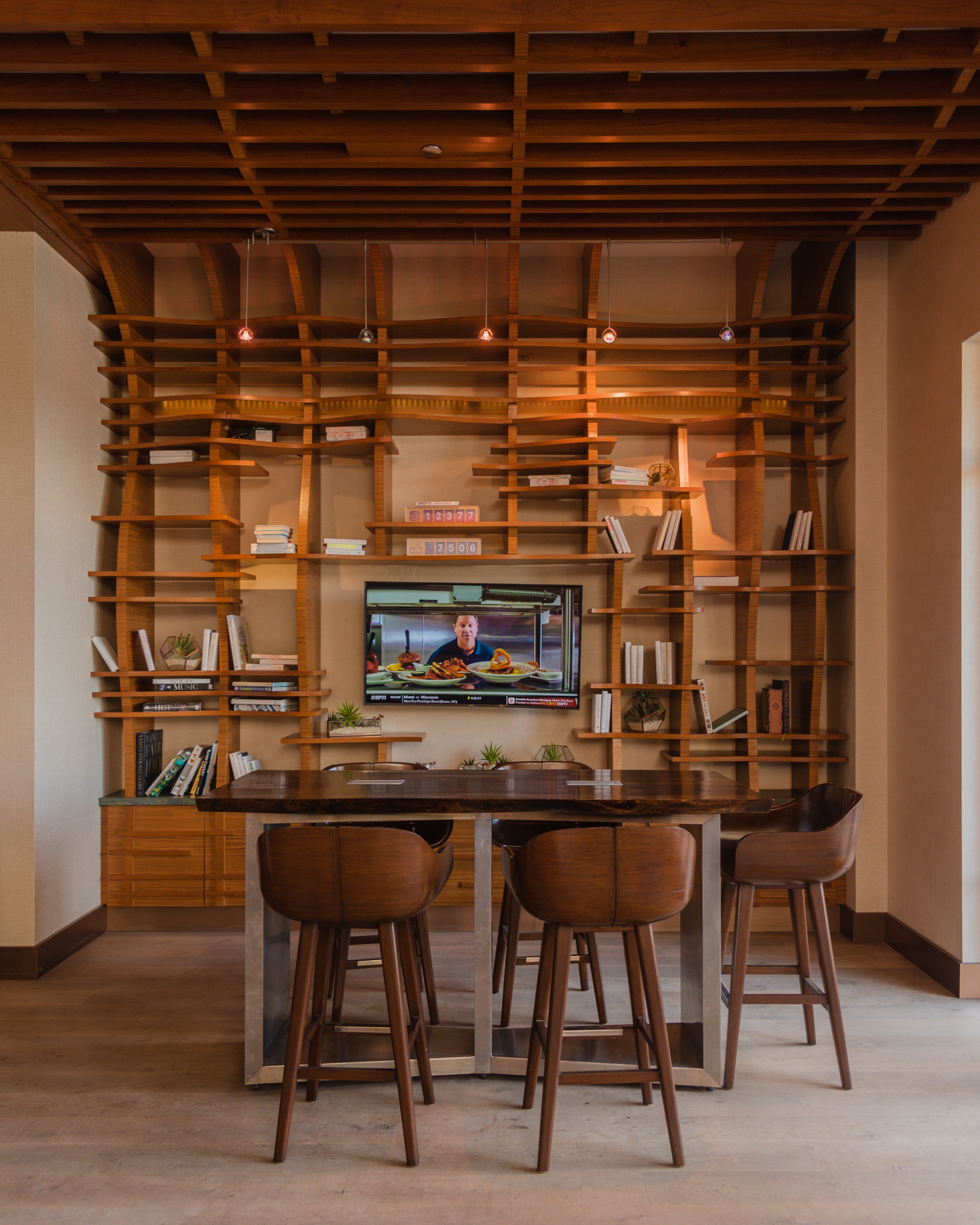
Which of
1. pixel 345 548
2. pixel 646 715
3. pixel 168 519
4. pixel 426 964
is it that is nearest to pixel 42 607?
pixel 168 519

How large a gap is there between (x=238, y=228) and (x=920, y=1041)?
185 inches

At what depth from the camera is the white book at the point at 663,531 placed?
4660mm

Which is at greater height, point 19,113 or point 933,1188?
point 19,113

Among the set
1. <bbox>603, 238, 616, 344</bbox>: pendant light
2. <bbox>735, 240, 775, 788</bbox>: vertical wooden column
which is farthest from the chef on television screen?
<bbox>603, 238, 616, 344</bbox>: pendant light

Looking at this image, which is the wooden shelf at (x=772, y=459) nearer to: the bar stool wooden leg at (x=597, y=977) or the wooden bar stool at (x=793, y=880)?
the wooden bar stool at (x=793, y=880)

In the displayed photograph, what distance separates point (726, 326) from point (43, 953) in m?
4.71

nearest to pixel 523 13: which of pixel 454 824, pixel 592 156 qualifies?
pixel 592 156

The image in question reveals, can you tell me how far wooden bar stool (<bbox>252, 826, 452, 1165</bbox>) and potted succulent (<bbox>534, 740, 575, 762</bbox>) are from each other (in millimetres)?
1970

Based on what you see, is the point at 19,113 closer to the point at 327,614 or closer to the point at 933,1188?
the point at 327,614

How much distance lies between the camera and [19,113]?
3.18 meters

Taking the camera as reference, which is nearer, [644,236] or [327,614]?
[644,236]

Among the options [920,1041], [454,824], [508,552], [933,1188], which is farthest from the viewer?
[508,552]

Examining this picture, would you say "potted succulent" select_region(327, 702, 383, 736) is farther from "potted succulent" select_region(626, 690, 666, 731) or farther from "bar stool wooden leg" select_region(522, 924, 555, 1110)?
"bar stool wooden leg" select_region(522, 924, 555, 1110)

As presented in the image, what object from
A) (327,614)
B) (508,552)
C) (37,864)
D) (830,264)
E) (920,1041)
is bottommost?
(920,1041)
